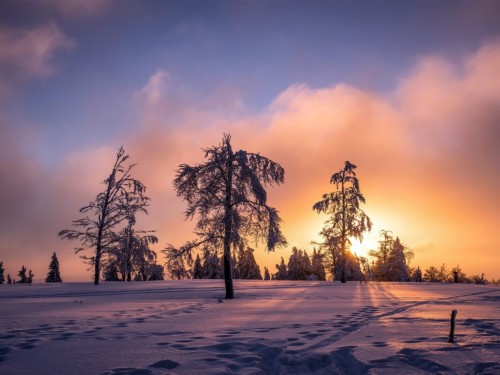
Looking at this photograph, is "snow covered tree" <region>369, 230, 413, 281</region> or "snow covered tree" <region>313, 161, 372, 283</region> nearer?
"snow covered tree" <region>313, 161, 372, 283</region>

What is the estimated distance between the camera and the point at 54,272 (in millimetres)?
51719

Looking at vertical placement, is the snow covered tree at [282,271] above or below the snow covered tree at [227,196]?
below

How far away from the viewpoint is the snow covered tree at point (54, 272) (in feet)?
168

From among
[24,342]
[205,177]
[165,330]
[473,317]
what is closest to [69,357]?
[24,342]

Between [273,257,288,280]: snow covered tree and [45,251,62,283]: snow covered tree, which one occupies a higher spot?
[45,251,62,283]: snow covered tree

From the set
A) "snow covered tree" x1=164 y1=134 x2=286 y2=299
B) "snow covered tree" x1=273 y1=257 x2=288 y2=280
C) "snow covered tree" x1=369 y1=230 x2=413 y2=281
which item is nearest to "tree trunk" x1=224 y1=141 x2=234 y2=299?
"snow covered tree" x1=164 y1=134 x2=286 y2=299

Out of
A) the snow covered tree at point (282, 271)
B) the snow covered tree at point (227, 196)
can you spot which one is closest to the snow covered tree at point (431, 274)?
the snow covered tree at point (282, 271)

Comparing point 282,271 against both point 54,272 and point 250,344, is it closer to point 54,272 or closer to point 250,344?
point 54,272

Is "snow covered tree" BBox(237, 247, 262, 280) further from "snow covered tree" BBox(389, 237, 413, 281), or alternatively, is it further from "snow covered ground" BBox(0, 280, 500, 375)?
"snow covered ground" BBox(0, 280, 500, 375)

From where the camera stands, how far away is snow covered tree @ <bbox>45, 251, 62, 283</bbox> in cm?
5115

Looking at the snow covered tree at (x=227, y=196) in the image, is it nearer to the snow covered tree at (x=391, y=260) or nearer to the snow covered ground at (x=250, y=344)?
the snow covered ground at (x=250, y=344)

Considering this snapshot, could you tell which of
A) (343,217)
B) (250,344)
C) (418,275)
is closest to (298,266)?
(418,275)

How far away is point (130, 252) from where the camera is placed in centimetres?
3288

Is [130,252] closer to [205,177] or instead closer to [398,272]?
[205,177]
